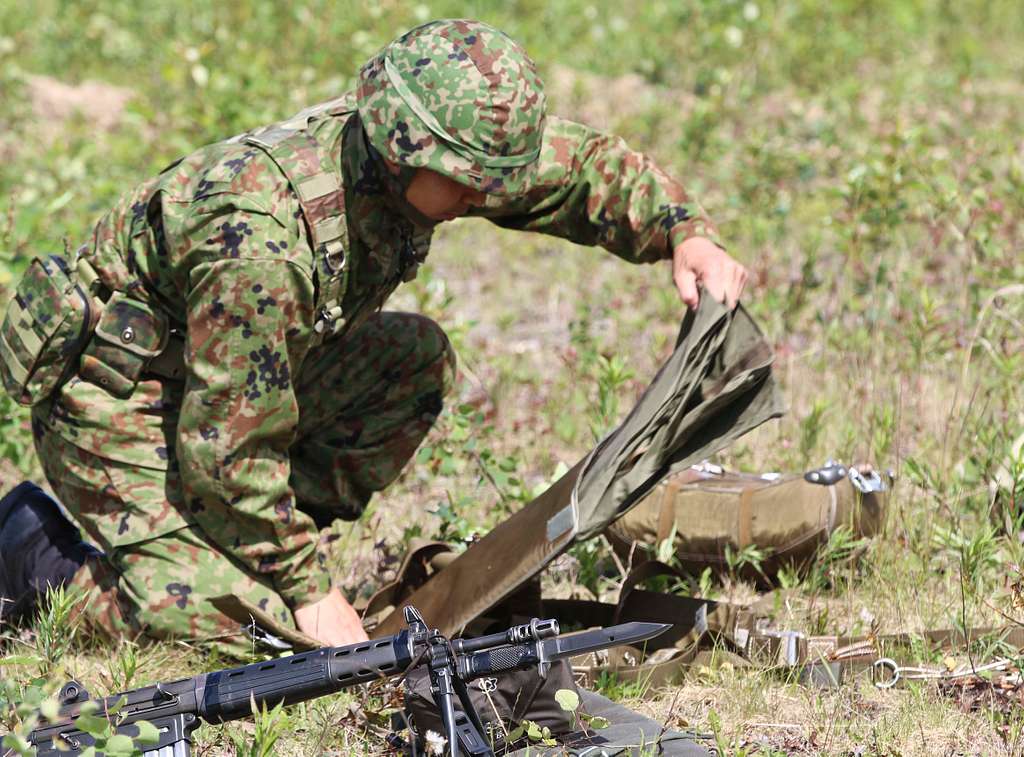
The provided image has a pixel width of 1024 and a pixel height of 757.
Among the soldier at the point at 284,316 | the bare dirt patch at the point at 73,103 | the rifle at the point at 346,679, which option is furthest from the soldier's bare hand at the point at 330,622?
the bare dirt patch at the point at 73,103

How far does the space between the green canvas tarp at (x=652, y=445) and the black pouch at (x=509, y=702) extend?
0.30 m

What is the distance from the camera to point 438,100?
278 cm

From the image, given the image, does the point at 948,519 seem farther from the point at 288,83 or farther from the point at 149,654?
the point at 288,83

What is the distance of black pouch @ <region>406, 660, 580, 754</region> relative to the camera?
256 cm

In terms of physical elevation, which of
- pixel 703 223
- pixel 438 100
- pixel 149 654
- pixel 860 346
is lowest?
pixel 149 654

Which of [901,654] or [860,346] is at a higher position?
[860,346]

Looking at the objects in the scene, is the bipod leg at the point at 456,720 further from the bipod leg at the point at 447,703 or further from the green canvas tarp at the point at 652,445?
the green canvas tarp at the point at 652,445

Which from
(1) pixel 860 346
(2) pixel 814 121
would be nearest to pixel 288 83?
(2) pixel 814 121

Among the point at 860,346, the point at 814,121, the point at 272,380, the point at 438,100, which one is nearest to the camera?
the point at 438,100

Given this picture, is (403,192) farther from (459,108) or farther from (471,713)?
(471,713)

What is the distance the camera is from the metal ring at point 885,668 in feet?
9.66

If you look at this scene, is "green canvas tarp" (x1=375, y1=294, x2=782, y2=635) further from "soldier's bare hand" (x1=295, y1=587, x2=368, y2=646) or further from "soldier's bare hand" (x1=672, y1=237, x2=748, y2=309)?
"soldier's bare hand" (x1=295, y1=587, x2=368, y2=646)

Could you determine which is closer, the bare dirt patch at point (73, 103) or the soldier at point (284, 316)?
the soldier at point (284, 316)

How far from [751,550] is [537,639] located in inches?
48.5
